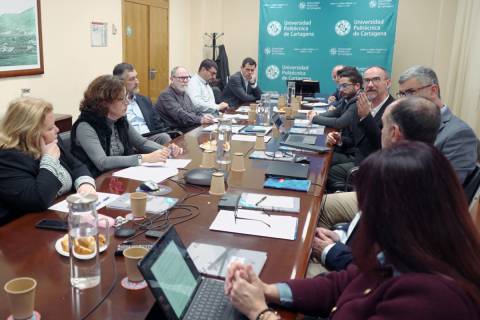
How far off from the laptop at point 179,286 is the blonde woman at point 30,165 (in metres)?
0.80

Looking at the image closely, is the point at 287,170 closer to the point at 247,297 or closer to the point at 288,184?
the point at 288,184

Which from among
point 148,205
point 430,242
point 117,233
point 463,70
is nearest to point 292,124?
point 148,205

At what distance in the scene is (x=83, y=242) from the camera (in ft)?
4.02

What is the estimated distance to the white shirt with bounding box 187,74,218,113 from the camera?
194 inches

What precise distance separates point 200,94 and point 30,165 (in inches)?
135

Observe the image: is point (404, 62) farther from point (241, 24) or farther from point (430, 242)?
point (430, 242)

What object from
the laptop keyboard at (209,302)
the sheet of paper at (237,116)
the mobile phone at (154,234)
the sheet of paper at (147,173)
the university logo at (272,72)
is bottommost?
the laptop keyboard at (209,302)

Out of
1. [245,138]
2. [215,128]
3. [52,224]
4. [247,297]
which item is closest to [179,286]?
[247,297]

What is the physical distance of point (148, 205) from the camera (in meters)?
1.71

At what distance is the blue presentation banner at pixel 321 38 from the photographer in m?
6.51

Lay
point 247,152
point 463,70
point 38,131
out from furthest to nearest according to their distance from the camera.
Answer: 1. point 463,70
2. point 247,152
3. point 38,131

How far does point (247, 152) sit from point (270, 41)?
15.4 feet

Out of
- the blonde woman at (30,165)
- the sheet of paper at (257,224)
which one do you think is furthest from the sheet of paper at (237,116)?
the sheet of paper at (257,224)

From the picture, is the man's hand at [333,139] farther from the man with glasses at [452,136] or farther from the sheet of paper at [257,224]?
the sheet of paper at [257,224]
